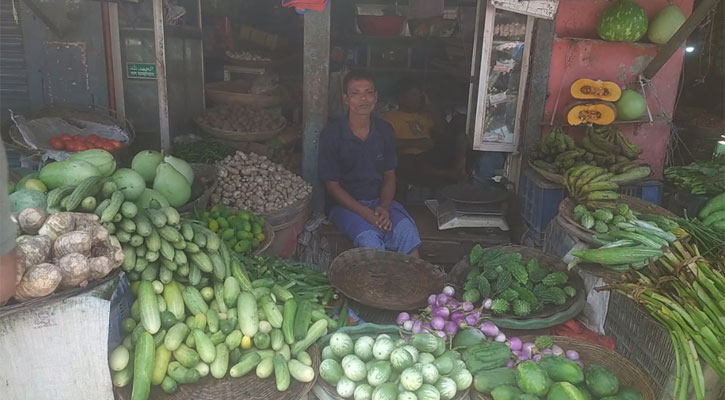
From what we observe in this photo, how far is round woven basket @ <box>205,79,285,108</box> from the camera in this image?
6.33 m

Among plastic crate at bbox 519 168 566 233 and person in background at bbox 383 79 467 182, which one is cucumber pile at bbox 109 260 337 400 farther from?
person in background at bbox 383 79 467 182

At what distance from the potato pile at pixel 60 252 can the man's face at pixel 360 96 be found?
2.52m

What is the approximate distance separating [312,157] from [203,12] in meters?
3.26

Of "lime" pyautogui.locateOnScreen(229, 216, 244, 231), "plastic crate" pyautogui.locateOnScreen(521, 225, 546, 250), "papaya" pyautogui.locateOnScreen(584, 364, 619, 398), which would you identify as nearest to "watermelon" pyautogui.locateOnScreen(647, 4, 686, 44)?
"plastic crate" pyautogui.locateOnScreen(521, 225, 546, 250)

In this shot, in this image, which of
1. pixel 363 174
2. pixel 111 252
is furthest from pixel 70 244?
pixel 363 174

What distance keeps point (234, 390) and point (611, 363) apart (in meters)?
1.70

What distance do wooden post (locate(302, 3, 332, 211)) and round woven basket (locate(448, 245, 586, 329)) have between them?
2.05 metres

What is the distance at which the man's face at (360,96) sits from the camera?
440 centimetres

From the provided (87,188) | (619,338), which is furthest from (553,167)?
(87,188)

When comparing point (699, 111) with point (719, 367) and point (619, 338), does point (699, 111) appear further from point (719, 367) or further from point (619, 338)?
point (719, 367)

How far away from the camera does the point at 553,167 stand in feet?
15.1

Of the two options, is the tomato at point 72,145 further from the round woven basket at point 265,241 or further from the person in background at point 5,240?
the person in background at point 5,240

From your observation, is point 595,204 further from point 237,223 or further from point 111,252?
point 111,252

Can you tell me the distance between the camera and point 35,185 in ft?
8.85
